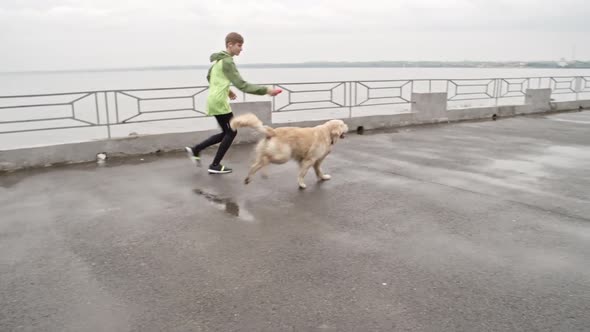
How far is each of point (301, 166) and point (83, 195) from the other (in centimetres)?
306

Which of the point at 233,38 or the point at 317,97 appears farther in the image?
the point at 317,97

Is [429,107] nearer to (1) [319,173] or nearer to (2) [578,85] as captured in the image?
(1) [319,173]

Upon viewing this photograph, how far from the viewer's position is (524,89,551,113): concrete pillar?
683 inches

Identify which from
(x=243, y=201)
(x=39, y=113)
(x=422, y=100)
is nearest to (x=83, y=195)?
(x=243, y=201)

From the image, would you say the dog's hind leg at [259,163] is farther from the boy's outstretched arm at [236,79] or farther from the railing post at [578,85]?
the railing post at [578,85]

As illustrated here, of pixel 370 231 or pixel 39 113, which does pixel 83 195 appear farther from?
pixel 39 113

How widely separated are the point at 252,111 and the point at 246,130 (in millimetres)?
452

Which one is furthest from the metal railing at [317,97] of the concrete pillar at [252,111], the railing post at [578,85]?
the concrete pillar at [252,111]

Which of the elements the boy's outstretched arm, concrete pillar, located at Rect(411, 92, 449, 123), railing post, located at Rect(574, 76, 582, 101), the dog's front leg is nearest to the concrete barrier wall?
concrete pillar, located at Rect(411, 92, 449, 123)

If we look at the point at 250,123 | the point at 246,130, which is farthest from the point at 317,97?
the point at 250,123

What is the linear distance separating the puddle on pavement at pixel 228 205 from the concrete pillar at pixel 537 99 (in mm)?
14704

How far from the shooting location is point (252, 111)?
10.6 metres

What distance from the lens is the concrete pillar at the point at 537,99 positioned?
17.3m

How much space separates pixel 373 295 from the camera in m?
3.56
